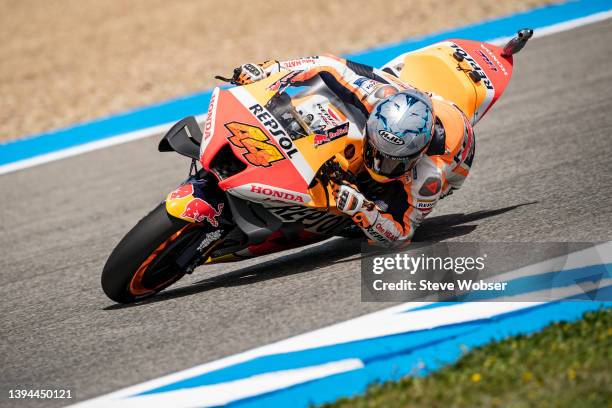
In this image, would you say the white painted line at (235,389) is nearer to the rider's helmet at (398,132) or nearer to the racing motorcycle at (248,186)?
the racing motorcycle at (248,186)

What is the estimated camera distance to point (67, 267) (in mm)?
7242

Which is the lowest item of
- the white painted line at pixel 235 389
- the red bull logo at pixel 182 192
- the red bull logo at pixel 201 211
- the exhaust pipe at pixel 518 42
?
the white painted line at pixel 235 389

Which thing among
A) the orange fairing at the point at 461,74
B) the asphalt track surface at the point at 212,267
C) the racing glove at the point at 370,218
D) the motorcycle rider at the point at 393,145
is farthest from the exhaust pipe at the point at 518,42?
the racing glove at the point at 370,218

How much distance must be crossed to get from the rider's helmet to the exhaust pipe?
171cm

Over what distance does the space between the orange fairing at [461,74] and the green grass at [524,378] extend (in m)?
2.67

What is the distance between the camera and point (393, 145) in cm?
559

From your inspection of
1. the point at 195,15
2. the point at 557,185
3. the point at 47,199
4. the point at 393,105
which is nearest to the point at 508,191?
the point at 557,185

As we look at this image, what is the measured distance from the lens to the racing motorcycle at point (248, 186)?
5.51 m

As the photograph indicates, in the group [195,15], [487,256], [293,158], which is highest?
[293,158]

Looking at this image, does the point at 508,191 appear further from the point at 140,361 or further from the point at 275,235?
the point at 140,361

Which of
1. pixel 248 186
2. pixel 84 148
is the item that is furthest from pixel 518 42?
pixel 84 148

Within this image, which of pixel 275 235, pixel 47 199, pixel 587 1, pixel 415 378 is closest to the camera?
pixel 415 378

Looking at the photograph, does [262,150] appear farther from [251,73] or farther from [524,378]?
[524,378]

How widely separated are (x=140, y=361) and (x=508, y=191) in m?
3.99
